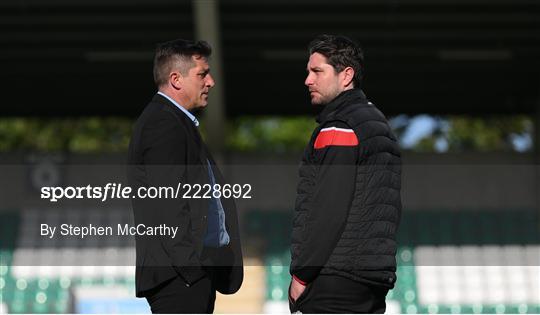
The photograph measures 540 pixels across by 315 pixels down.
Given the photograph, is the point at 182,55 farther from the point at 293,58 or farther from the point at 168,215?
the point at 293,58

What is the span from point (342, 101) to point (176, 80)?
0.73 meters

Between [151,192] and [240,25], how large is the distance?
9.83 metres

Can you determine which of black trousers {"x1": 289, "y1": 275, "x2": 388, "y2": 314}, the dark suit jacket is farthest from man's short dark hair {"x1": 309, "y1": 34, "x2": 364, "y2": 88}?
black trousers {"x1": 289, "y1": 275, "x2": 388, "y2": 314}

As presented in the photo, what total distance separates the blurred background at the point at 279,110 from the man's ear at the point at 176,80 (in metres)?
8.65

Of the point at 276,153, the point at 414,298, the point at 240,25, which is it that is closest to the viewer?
the point at 240,25

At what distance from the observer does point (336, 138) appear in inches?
132

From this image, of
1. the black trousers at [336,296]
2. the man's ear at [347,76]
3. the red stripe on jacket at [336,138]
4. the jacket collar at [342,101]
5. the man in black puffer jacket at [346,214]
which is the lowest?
the black trousers at [336,296]

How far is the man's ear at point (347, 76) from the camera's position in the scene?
3.54 meters

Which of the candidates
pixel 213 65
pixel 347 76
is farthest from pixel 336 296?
pixel 213 65

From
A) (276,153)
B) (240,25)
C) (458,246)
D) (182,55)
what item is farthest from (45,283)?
(182,55)

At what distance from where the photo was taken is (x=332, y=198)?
329 centimetres

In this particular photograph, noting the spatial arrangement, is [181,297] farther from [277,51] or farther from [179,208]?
[277,51]

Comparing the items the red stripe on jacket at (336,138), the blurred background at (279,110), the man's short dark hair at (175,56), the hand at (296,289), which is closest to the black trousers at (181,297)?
the hand at (296,289)

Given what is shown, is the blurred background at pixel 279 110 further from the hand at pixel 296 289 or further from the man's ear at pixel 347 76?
the hand at pixel 296 289
